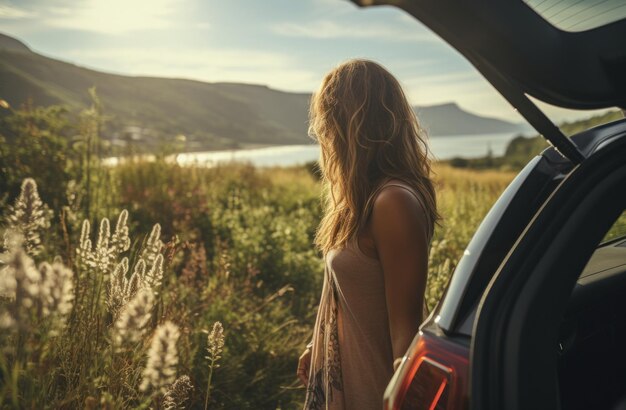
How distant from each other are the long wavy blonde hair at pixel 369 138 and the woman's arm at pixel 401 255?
0.14m

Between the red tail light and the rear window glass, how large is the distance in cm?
82

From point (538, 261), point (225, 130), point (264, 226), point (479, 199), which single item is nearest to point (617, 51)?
point (538, 261)

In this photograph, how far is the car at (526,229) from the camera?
116cm

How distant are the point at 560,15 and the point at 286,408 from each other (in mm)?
3393

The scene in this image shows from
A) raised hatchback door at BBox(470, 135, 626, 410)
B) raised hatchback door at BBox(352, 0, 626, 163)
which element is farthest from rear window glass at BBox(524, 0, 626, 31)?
raised hatchback door at BBox(470, 135, 626, 410)

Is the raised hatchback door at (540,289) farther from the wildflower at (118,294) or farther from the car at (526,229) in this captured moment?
the wildflower at (118,294)

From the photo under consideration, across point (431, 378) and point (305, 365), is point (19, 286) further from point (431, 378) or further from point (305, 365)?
point (305, 365)

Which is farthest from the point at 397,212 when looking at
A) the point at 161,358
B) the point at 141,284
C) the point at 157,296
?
the point at 157,296

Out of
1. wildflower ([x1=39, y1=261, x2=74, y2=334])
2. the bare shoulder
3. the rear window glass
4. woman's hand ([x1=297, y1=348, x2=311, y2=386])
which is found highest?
the rear window glass

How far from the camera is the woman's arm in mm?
1792

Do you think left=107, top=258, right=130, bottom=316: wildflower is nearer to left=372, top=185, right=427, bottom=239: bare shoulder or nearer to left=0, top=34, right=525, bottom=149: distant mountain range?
left=372, top=185, right=427, bottom=239: bare shoulder

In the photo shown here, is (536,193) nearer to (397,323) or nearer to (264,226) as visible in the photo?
(397,323)

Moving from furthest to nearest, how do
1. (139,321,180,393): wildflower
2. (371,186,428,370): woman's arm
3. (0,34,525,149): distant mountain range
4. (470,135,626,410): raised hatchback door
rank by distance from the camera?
1. (0,34,525,149): distant mountain range
2. (371,186,428,370): woman's arm
3. (139,321,180,393): wildflower
4. (470,135,626,410): raised hatchback door

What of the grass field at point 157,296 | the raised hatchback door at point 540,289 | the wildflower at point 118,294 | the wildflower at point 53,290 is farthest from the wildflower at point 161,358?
the raised hatchback door at point 540,289
